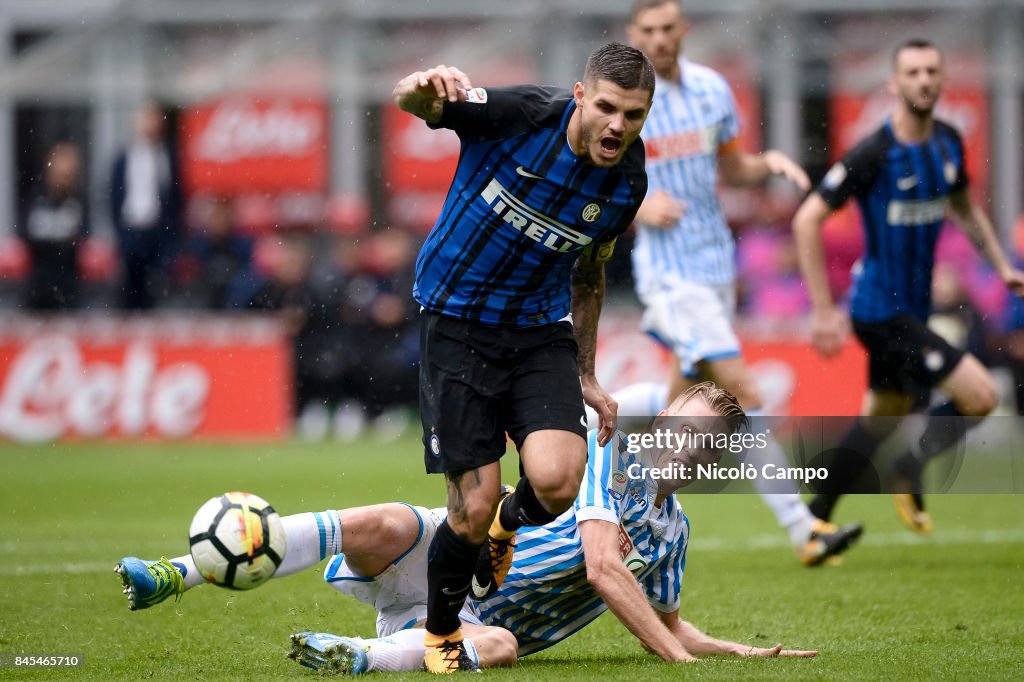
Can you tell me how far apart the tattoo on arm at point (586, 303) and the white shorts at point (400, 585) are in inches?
32.2

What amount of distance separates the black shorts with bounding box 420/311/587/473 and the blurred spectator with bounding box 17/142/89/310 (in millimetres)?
10346

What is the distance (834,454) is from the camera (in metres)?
8.98

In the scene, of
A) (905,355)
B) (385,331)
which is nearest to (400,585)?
(905,355)

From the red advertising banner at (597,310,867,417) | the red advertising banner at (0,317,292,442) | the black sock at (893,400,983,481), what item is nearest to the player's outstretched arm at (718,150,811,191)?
the black sock at (893,400,983,481)

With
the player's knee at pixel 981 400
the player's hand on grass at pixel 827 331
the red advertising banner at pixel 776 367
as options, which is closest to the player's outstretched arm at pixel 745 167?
the player's hand on grass at pixel 827 331

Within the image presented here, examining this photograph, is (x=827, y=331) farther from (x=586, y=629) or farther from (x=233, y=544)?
(x=233, y=544)

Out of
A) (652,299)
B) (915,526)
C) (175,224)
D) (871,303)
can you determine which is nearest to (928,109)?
(871,303)

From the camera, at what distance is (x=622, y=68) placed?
5012 mm

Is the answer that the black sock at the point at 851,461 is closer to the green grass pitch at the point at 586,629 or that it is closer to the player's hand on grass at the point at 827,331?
the green grass pitch at the point at 586,629

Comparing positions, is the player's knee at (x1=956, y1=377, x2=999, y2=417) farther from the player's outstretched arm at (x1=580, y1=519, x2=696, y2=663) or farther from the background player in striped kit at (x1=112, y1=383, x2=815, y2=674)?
the player's outstretched arm at (x1=580, y1=519, x2=696, y2=663)

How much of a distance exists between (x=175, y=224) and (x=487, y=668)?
10.6 meters

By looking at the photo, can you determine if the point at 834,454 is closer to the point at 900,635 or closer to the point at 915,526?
the point at 915,526

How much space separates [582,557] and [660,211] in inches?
126

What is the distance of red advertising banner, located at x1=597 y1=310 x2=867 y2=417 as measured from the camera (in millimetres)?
13453
